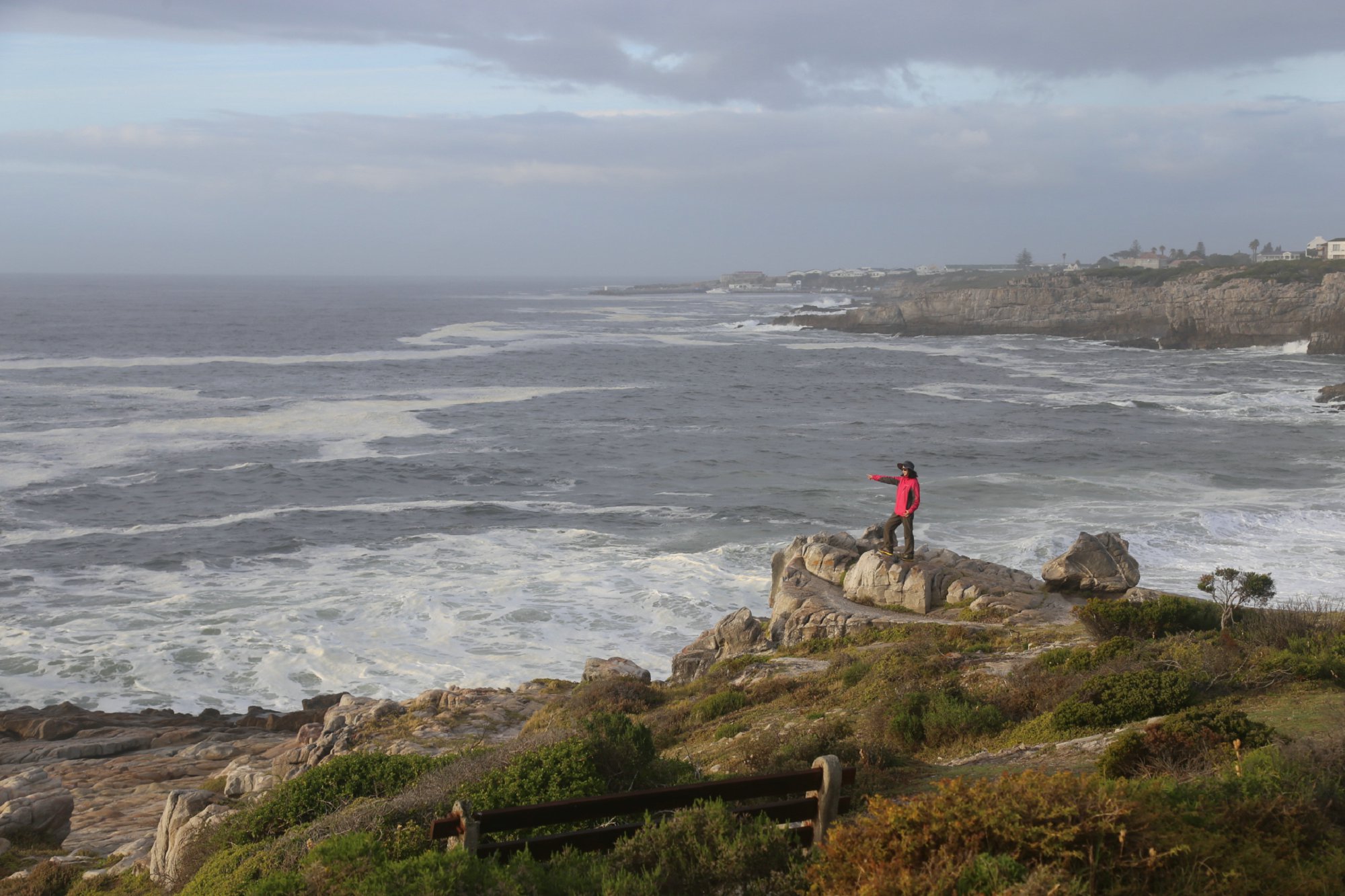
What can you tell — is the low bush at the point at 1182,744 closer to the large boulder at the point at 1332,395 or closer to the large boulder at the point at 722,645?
the large boulder at the point at 722,645

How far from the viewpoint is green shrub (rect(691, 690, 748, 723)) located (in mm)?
11719

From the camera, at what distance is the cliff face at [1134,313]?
78.9m

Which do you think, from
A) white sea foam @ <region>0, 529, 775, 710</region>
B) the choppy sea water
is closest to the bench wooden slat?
white sea foam @ <region>0, 529, 775, 710</region>

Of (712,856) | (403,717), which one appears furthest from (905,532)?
(712,856)

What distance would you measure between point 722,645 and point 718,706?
13.4ft

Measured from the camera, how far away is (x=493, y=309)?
151 m

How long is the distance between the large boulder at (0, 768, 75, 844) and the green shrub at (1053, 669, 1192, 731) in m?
11.0

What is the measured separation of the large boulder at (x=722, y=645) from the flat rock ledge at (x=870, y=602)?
1 centimetres

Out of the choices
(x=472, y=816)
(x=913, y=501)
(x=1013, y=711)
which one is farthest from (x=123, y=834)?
(x=913, y=501)

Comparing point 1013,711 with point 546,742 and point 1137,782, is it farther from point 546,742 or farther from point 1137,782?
point 546,742

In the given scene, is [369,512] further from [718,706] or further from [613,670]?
[718,706]

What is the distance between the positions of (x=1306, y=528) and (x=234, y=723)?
971 inches

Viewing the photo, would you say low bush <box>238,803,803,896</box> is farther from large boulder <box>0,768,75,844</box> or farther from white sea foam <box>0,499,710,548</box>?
white sea foam <box>0,499,710,548</box>

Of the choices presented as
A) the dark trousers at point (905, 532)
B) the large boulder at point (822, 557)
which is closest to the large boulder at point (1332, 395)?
the large boulder at point (822, 557)
